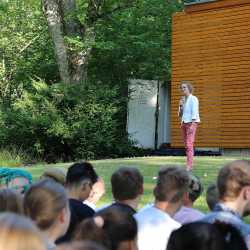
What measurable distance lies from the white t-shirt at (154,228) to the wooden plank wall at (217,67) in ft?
54.7

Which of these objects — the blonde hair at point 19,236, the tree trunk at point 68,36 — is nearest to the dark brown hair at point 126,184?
the blonde hair at point 19,236

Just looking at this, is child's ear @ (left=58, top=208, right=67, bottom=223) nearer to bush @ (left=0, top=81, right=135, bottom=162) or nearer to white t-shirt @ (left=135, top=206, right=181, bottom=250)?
white t-shirt @ (left=135, top=206, right=181, bottom=250)

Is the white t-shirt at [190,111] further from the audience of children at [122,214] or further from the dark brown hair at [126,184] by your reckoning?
the dark brown hair at [126,184]

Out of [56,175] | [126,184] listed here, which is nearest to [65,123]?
[56,175]

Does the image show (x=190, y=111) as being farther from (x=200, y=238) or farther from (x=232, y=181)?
(x=200, y=238)

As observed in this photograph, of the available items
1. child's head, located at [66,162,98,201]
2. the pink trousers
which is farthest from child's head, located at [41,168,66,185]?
the pink trousers

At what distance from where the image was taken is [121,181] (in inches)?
201

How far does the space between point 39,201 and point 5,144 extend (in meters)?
20.4

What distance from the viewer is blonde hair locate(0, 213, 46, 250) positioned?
1896 millimetres

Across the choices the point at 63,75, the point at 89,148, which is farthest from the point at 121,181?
the point at 63,75

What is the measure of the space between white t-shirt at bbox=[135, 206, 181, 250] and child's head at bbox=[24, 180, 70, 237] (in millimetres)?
786

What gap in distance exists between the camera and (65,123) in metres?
23.1

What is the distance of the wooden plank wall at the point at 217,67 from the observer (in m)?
21.0

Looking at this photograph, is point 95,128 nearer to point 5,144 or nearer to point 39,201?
point 5,144
